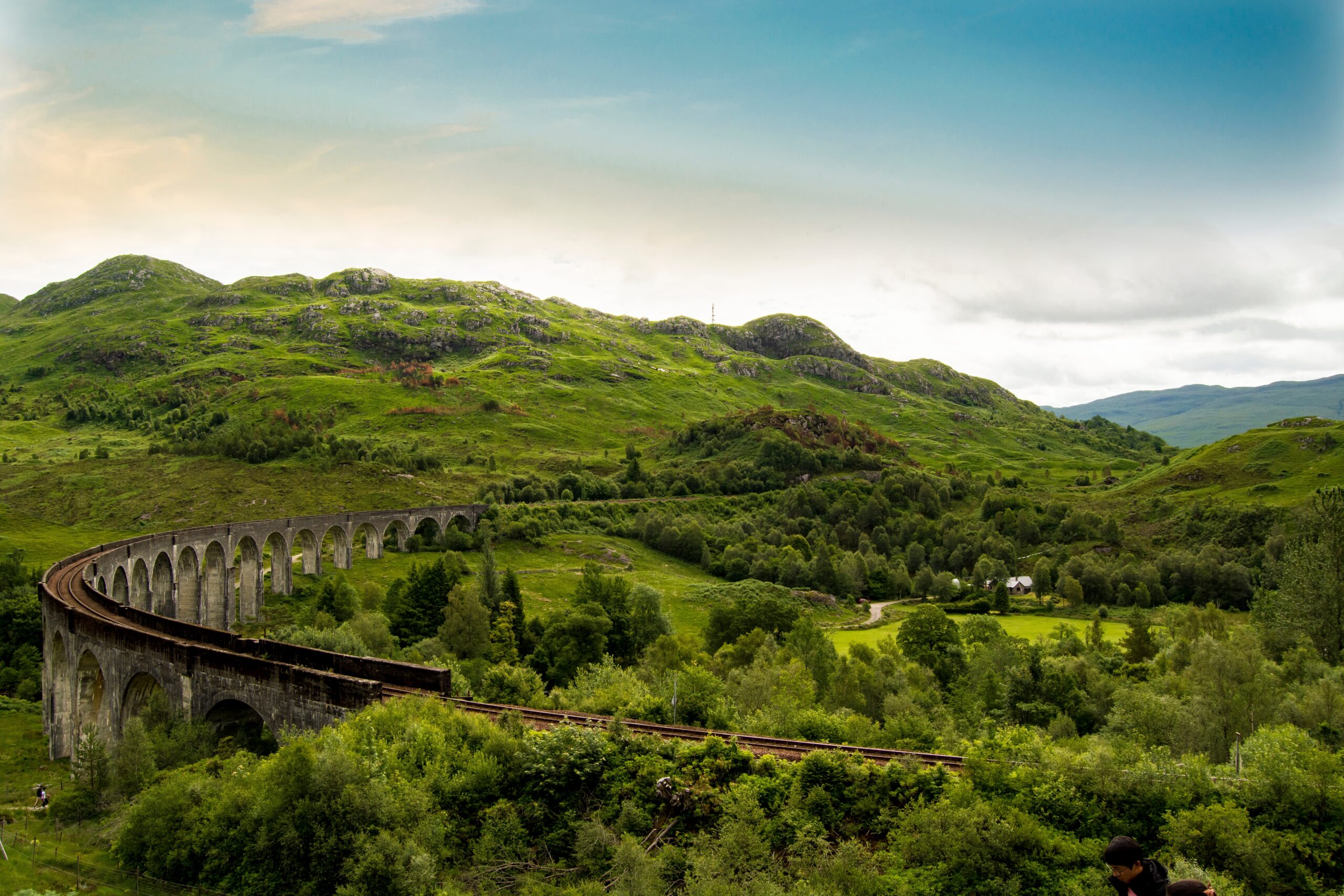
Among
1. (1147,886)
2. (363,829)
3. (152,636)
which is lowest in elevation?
(363,829)

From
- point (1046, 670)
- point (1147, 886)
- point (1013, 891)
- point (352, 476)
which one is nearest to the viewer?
point (1147, 886)

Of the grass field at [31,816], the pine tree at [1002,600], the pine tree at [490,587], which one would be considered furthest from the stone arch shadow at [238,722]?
the pine tree at [1002,600]

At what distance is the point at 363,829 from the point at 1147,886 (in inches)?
943

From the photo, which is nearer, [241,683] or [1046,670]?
[241,683]

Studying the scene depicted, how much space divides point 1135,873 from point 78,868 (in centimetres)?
3453

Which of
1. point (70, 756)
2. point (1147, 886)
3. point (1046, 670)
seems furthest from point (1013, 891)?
point (70, 756)

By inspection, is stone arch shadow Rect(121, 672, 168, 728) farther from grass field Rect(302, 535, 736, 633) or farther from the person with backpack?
the person with backpack

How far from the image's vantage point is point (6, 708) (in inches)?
2047

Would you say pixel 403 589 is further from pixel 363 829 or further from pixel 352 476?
pixel 352 476

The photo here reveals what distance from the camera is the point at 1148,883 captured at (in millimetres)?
6477

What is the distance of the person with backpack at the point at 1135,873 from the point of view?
247 inches

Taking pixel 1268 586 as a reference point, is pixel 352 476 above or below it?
above

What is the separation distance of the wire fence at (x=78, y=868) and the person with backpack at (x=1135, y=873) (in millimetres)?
27258

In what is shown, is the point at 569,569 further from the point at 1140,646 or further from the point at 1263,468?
the point at 1263,468
